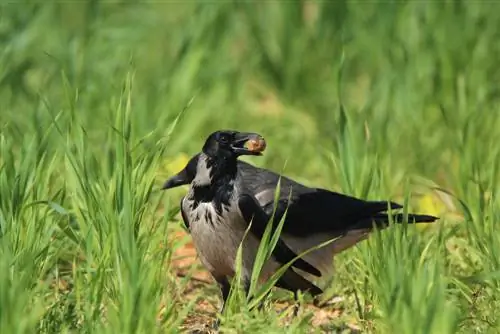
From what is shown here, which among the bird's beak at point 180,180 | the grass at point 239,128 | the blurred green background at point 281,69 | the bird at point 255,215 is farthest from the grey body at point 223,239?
the blurred green background at point 281,69

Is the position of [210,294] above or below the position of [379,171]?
below

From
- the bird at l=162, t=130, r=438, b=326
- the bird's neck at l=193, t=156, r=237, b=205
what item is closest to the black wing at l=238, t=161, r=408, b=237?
the bird at l=162, t=130, r=438, b=326

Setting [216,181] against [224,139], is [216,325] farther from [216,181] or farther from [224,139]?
[224,139]

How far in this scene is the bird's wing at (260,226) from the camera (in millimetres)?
4734

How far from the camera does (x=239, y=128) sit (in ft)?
24.1

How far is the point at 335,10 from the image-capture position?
7.79 metres

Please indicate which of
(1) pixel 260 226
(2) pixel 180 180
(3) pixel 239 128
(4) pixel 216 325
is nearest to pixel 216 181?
(1) pixel 260 226

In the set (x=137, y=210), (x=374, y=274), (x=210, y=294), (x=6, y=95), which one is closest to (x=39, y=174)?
(x=137, y=210)

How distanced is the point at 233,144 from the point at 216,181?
6.0 inches

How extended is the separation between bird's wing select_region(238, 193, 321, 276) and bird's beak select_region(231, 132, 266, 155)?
0.55 feet

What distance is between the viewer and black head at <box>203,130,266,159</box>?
4.84 meters

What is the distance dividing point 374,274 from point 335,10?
356 centimetres

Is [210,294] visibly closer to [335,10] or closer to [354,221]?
[354,221]

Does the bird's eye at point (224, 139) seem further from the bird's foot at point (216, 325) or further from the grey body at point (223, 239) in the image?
the bird's foot at point (216, 325)
